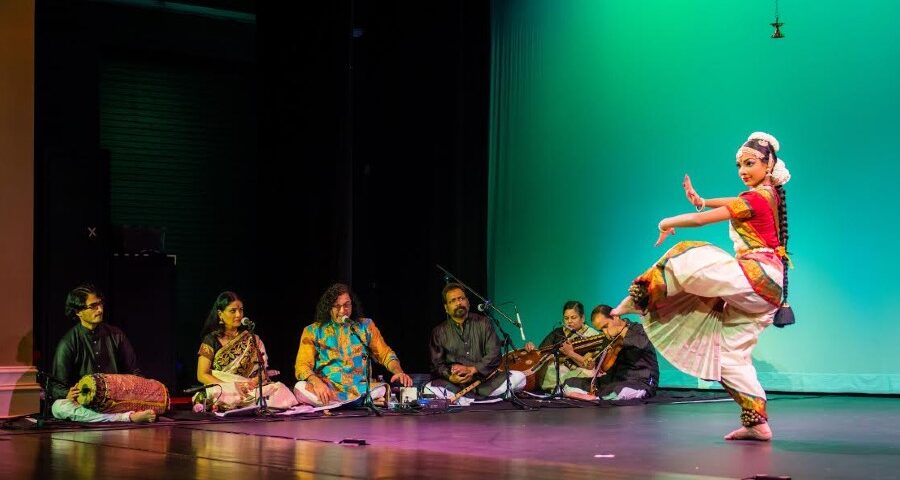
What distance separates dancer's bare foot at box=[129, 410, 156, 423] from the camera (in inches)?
266

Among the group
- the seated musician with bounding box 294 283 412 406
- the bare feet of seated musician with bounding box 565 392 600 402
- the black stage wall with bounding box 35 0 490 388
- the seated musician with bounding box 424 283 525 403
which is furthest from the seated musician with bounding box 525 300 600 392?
the seated musician with bounding box 294 283 412 406

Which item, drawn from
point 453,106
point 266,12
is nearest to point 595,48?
Result: point 453,106

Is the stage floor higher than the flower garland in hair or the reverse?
the reverse

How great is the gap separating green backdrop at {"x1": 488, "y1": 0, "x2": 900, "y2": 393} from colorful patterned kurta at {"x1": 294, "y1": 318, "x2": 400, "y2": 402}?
3.19m

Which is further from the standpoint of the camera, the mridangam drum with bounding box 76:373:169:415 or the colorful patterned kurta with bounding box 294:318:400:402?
the colorful patterned kurta with bounding box 294:318:400:402

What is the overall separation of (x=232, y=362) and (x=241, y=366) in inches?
2.4

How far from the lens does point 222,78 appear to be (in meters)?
12.0

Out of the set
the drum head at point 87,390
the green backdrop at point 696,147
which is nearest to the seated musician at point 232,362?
the drum head at point 87,390

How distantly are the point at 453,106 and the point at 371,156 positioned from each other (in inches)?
39.9

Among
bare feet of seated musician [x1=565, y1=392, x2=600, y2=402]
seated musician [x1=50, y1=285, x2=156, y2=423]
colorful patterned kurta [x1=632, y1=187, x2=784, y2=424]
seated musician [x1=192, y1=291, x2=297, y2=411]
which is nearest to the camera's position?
colorful patterned kurta [x1=632, y1=187, x2=784, y2=424]

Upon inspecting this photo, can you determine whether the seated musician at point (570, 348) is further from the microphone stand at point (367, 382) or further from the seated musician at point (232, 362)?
the seated musician at point (232, 362)

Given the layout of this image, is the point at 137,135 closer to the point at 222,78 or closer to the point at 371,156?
the point at 222,78

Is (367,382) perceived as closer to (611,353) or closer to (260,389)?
(260,389)

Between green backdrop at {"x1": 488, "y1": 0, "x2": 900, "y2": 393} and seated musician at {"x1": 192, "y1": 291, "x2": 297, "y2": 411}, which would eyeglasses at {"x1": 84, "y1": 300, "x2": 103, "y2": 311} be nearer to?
seated musician at {"x1": 192, "y1": 291, "x2": 297, "y2": 411}
